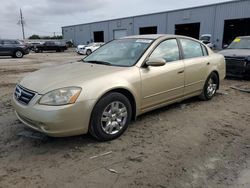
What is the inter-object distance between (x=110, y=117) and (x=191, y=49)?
8.63 feet

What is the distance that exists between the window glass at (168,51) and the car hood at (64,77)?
0.85m

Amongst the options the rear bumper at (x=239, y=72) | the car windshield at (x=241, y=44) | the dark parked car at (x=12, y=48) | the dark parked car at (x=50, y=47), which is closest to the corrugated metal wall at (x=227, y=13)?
the car windshield at (x=241, y=44)

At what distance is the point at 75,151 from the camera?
3.31 metres

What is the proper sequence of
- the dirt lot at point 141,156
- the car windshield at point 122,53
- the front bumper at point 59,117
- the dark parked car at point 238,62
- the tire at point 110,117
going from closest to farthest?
1. the dirt lot at point 141,156
2. the front bumper at point 59,117
3. the tire at point 110,117
4. the car windshield at point 122,53
5. the dark parked car at point 238,62

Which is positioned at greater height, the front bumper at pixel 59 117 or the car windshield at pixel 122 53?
the car windshield at pixel 122 53

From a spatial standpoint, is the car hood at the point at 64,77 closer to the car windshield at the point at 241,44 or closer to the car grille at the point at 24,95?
the car grille at the point at 24,95

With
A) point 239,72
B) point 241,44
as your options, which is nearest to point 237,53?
point 239,72

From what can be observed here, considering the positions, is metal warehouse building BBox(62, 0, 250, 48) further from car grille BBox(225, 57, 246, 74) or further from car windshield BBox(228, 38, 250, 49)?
car grille BBox(225, 57, 246, 74)

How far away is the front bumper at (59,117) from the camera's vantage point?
304 centimetres

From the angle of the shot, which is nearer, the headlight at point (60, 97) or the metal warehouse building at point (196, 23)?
the headlight at point (60, 97)

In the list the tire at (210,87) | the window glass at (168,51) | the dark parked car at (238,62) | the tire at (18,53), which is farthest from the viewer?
the tire at (18,53)

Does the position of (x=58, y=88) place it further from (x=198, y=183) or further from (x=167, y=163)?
(x=198, y=183)

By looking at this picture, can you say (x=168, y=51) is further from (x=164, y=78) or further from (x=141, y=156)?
(x=141, y=156)

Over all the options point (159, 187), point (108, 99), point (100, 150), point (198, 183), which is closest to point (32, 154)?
point (100, 150)
